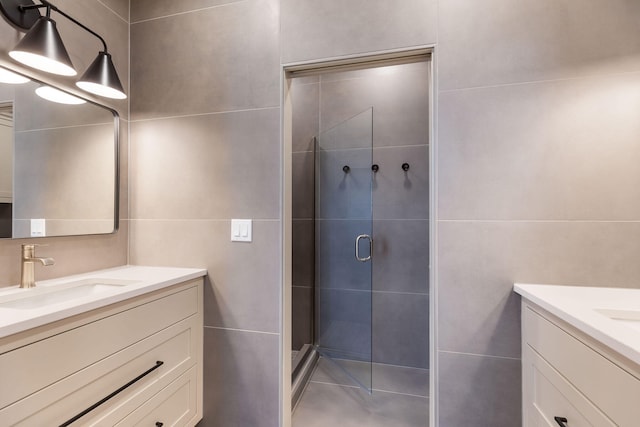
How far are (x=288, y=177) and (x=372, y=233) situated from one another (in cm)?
99

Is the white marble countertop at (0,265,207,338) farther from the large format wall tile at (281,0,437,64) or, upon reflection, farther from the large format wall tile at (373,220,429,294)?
the large format wall tile at (373,220,429,294)

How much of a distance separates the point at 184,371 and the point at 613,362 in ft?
5.38

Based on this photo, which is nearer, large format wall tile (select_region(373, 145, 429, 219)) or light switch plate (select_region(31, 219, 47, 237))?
light switch plate (select_region(31, 219, 47, 237))

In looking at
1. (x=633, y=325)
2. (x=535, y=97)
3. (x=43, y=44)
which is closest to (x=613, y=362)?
(x=633, y=325)

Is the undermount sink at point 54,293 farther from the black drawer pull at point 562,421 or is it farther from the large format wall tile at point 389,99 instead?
the large format wall tile at point 389,99

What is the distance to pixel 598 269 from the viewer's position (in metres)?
1.15

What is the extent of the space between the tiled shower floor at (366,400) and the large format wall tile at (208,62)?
1.89m

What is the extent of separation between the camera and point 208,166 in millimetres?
1578

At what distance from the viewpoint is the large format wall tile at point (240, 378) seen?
1481 mm

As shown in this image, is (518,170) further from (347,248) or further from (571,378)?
(347,248)

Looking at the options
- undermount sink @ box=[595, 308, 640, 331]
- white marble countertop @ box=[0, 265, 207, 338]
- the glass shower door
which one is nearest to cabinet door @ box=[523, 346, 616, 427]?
undermount sink @ box=[595, 308, 640, 331]

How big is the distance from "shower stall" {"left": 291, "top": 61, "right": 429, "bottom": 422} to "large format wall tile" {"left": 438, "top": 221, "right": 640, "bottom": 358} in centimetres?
88

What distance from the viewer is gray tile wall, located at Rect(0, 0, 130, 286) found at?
3.79ft

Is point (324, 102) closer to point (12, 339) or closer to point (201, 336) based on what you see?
point (201, 336)
